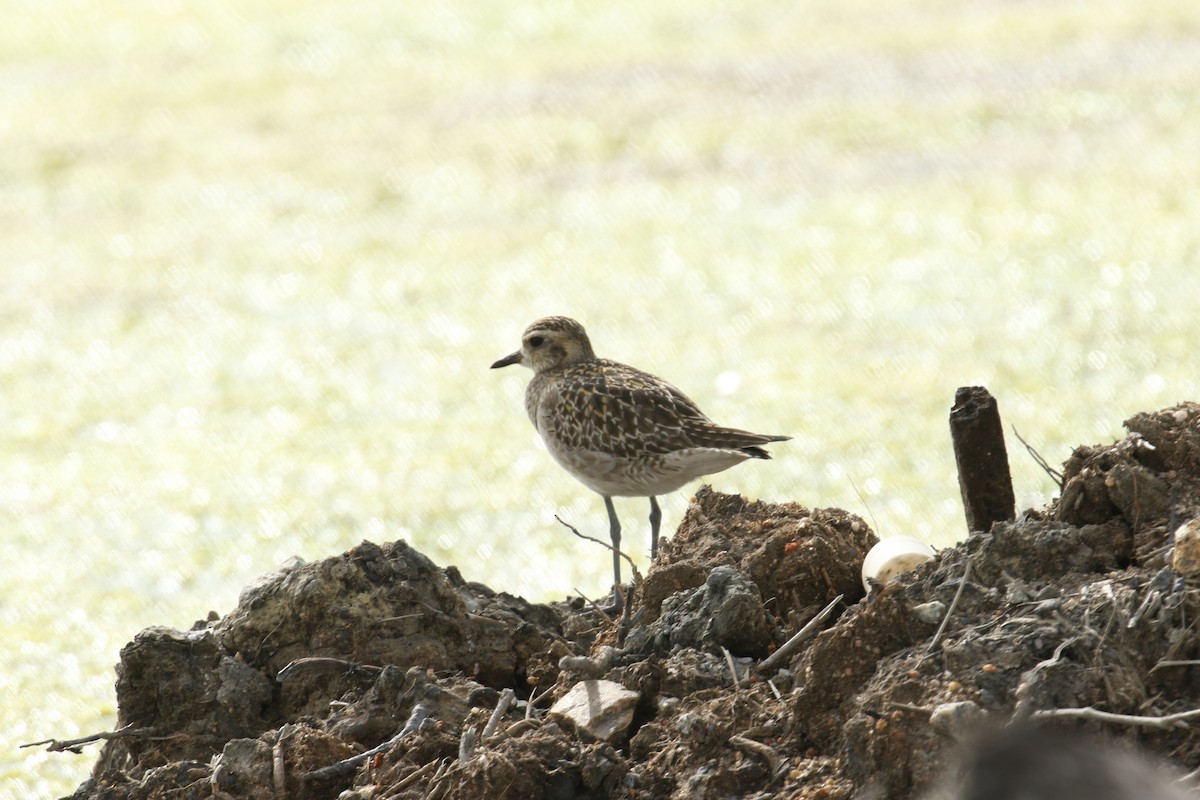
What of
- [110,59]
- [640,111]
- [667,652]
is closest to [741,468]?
[667,652]

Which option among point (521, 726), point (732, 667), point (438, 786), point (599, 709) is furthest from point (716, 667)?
point (438, 786)

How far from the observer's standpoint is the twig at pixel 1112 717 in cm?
182

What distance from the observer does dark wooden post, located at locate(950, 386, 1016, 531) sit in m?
2.40

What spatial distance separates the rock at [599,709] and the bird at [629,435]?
2.31 feet

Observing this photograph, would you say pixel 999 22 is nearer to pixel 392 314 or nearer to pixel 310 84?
pixel 310 84

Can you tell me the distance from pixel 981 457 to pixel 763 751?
0.62m

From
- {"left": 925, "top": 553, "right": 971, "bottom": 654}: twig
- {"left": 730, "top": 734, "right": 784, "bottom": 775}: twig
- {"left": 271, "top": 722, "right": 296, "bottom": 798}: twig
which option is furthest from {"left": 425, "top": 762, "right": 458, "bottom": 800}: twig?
{"left": 925, "top": 553, "right": 971, "bottom": 654}: twig

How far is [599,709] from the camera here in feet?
7.27

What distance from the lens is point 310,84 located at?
8.08 m

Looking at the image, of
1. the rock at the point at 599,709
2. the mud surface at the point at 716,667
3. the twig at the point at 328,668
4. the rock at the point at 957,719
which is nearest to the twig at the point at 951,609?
the mud surface at the point at 716,667

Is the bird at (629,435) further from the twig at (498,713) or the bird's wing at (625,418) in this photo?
the twig at (498,713)

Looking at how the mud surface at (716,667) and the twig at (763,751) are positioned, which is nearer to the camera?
the mud surface at (716,667)

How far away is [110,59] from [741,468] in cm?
534

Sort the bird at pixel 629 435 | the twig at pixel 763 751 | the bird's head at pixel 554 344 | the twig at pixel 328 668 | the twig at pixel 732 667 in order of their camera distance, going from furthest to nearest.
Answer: the bird's head at pixel 554 344 → the bird at pixel 629 435 → the twig at pixel 328 668 → the twig at pixel 732 667 → the twig at pixel 763 751
